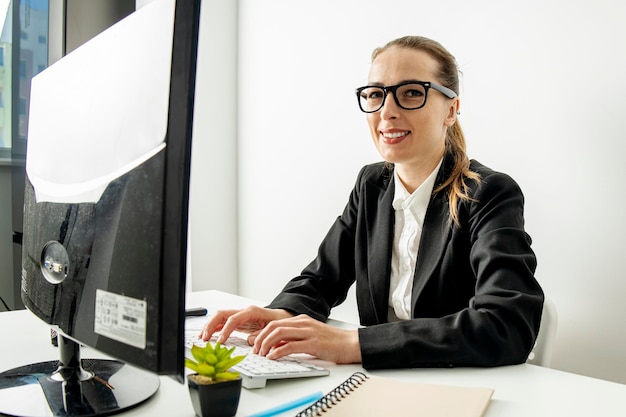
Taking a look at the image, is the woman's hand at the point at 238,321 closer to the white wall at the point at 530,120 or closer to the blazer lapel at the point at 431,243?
the blazer lapel at the point at 431,243

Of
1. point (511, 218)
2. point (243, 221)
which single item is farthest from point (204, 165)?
point (511, 218)

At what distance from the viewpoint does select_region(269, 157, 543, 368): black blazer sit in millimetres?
961

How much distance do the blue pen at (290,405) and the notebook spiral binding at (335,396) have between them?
19 millimetres

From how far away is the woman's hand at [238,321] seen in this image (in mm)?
1035

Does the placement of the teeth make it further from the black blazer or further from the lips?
the black blazer

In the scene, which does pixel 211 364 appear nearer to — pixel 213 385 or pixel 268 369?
pixel 213 385

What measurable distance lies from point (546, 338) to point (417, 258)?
321 mm

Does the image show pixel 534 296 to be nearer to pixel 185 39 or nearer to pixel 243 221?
pixel 185 39

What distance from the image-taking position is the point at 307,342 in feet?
3.10

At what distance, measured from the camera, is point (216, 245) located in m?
2.80

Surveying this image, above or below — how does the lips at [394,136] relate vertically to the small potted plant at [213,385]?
above

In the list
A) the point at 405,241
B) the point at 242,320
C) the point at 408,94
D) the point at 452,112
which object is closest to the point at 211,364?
the point at 242,320

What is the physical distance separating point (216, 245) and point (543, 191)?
5.24ft

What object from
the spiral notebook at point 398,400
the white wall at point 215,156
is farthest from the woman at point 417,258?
the white wall at point 215,156
